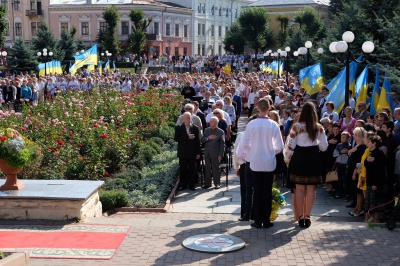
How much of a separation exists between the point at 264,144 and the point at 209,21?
256 feet

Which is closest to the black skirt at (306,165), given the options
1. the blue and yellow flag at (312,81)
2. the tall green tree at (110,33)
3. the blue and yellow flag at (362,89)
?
the blue and yellow flag at (362,89)

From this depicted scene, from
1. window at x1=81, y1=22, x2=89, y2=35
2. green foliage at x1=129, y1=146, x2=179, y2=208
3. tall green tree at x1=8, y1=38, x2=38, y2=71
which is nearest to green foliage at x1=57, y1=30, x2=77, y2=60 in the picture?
tall green tree at x1=8, y1=38, x2=38, y2=71

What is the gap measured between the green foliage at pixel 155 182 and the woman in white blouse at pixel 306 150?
11.1ft

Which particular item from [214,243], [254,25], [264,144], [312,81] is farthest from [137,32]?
[214,243]

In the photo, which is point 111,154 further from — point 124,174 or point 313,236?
point 313,236

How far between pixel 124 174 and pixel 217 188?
206cm

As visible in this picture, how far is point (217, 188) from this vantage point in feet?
40.3

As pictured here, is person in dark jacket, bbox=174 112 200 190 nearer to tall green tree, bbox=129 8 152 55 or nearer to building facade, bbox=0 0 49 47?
tall green tree, bbox=129 8 152 55

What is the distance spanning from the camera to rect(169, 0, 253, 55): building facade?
80562 mm

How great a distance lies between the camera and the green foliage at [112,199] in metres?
10.0

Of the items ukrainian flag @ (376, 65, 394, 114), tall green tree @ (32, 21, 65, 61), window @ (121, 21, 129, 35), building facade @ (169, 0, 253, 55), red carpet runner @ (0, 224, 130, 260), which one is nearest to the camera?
red carpet runner @ (0, 224, 130, 260)

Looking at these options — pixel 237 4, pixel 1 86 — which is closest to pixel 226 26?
pixel 237 4

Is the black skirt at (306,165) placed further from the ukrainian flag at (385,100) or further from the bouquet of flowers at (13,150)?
the ukrainian flag at (385,100)

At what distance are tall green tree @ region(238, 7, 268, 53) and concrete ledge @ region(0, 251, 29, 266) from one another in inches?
2557
